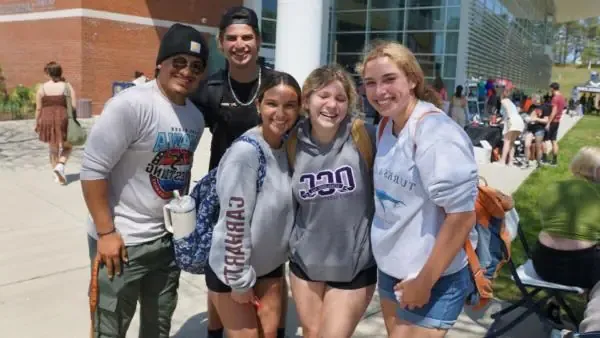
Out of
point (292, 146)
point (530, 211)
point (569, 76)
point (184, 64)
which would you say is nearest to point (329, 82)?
point (292, 146)

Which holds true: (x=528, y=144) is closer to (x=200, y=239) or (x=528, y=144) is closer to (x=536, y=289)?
(x=536, y=289)

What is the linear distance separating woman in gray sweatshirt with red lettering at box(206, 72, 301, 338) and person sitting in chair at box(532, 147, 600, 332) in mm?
2040

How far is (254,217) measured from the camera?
235 cm

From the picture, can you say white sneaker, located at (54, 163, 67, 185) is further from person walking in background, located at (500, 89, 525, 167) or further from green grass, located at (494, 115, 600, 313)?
person walking in background, located at (500, 89, 525, 167)

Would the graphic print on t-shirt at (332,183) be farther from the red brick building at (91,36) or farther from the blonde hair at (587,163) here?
the red brick building at (91,36)

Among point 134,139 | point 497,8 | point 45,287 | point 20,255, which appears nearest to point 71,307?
point 45,287

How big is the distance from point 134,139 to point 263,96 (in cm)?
64

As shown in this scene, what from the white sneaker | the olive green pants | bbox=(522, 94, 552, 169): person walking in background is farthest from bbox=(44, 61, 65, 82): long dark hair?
bbox=(522, 94, 552, 169): person walking in background

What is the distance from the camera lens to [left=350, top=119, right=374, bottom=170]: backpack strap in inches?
92.7

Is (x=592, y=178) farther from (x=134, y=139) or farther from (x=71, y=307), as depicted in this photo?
(x=71, y=307)

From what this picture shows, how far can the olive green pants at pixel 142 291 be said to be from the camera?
2521mm

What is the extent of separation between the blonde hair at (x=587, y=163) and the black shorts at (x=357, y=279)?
2351mm

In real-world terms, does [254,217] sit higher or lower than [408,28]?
lower

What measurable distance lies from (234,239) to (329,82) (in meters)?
0.83
